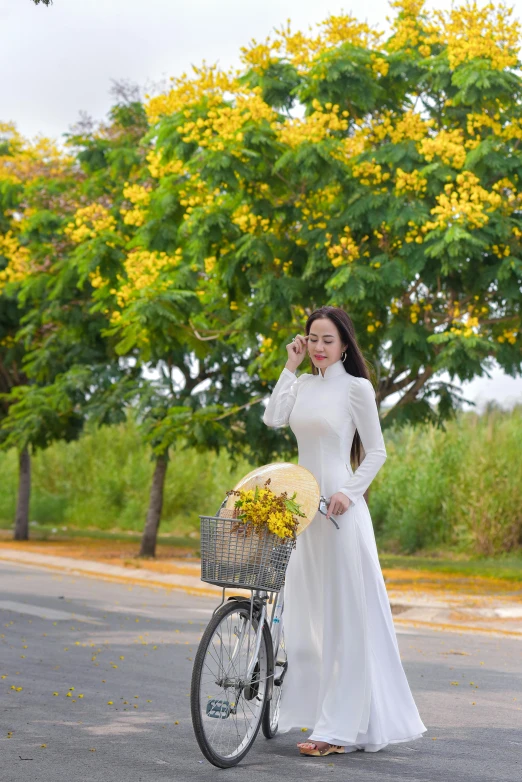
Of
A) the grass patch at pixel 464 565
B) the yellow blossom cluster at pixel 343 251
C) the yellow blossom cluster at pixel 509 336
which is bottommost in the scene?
the grass patch at pixel 464 565

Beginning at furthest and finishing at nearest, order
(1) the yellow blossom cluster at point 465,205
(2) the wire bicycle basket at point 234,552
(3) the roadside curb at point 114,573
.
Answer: (3) the roadside curb at point 114,573 → (1) the yellow blossom cluster at point 465,205 → (2) the wire bicycle basket at point 234,552

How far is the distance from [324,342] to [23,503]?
2305 cm

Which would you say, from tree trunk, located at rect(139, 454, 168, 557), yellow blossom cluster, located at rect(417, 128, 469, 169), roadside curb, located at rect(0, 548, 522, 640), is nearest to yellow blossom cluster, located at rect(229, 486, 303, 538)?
roadside curb, located at rect(0, 548, 522, 640)

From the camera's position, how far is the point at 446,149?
15.0m

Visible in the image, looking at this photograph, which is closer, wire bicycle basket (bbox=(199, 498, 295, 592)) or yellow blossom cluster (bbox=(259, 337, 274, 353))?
wire bicycle basket (bbox=(199, 498, 295, 592))

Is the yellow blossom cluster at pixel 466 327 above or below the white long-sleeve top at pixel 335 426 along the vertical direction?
above

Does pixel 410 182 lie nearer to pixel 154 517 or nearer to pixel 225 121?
pixel 225 121

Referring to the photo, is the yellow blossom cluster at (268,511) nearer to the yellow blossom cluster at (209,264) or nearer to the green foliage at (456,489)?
the yellow blossom cluster at (209,264)

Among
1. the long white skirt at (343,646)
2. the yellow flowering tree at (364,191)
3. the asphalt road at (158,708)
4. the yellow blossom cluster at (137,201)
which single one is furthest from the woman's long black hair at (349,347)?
the yellow blossom cluster at (137,201)

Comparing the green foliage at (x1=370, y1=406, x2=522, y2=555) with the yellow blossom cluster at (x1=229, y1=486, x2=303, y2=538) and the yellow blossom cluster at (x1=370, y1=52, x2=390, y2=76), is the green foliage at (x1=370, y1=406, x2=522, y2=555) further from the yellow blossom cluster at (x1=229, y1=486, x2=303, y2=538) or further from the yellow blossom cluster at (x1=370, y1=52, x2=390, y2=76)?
the yellow blossom cluster at (x1=229, y1=486, x2=303, y2=538)

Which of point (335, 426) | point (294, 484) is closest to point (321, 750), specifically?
point (294, 484)

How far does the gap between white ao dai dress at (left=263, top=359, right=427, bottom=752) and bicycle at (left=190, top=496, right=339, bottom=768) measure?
0.41ft

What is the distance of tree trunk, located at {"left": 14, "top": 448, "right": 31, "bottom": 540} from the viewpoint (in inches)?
1110

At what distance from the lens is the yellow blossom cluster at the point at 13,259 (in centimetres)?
2478
